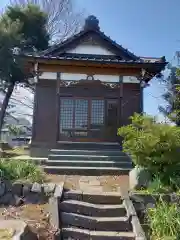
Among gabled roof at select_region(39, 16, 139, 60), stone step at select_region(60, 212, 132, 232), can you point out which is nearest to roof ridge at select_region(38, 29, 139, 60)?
gabled roof at select_region(39, 16, 139, 60)

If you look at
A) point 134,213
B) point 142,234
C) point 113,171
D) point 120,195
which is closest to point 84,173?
point 113,171

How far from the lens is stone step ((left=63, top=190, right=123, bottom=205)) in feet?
21.3

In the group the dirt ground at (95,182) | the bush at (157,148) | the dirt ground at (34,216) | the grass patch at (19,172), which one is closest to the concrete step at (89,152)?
the dirt ground at (95,182)

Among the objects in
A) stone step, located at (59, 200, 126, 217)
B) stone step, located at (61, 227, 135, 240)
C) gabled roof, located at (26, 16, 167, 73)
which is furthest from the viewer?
gabled roof, located at (26, 16, 167, 73)

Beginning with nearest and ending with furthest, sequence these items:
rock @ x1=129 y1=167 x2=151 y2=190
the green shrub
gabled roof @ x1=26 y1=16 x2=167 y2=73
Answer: the green shrub < rock @ x1=129 y1=167 x2=151 y2=190 < gabled roof @ x1=26 y1=16 x2=167 y2=73

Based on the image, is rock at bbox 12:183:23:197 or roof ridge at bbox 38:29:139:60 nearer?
rock at bbox 12:183:23:197

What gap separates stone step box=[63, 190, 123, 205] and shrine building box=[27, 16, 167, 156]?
559 cm

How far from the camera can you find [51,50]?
12742 millimetres

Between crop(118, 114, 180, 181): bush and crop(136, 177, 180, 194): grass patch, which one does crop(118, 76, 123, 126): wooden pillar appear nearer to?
crop(118, 114, 180, 181): bush

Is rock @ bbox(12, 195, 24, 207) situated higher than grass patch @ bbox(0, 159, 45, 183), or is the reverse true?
grass patch @ bbox(0, 159, 45, 183)

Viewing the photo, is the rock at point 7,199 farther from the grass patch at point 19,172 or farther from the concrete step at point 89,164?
the concrete step at point 89,164

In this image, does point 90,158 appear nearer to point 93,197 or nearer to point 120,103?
point 120,103

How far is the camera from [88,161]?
32.9 ft

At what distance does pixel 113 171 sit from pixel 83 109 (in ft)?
13.2
